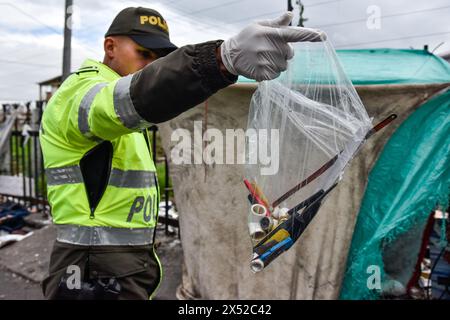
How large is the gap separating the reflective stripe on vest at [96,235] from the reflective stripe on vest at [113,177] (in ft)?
0.60

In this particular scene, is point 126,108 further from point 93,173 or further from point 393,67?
point 393,67

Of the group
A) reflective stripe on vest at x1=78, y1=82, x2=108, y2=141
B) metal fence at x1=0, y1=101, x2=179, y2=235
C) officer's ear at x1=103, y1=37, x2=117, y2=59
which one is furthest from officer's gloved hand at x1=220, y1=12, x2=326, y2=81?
metal fence at x1=0, y1=101, x2=179, y2=235

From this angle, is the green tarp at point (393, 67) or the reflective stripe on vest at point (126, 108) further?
the green tarp at point (393, 67)

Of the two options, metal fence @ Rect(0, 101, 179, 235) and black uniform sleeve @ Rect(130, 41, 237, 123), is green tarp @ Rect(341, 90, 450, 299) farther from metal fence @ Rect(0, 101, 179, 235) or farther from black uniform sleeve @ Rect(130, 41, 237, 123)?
metal fence @ Rect(0, 101, 179, 235)

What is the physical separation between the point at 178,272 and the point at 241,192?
1586 mm

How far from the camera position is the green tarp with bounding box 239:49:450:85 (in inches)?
98.5

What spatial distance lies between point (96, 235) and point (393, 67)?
2174 mm

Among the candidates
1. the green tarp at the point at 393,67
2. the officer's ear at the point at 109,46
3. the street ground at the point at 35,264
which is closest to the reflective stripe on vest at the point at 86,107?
the officer's ear at the point at 109,46

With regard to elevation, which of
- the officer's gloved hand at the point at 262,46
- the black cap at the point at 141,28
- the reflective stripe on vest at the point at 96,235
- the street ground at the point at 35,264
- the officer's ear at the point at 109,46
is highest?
the black cap at the point at 141,28

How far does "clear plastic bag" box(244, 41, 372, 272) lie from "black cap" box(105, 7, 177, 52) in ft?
1.81

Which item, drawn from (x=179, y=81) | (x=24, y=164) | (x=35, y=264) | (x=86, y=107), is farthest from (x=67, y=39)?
(x=179, y=81)

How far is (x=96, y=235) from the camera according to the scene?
1.65 metres

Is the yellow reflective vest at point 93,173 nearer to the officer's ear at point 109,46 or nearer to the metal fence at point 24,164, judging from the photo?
the officer's ear at point 109,46

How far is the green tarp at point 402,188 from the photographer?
2477 millimetres
